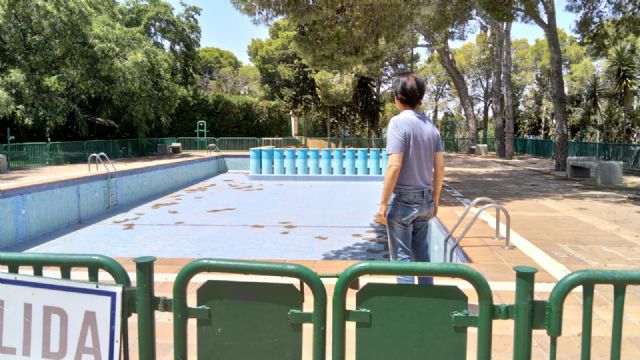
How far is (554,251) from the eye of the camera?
6867 millimetres

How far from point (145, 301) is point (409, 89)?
2522 millimetres

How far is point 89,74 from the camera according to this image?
82.3ft

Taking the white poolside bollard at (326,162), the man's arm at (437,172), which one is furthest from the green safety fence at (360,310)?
the white poolside bollard at (326,162)

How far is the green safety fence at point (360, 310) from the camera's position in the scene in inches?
94.2

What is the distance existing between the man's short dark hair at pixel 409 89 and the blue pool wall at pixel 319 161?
53.2ft

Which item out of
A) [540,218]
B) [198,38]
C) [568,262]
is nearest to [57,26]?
[198,38]

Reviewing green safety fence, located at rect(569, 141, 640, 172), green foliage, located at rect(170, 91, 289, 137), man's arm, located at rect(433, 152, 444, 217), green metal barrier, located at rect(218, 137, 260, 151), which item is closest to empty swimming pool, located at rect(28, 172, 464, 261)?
man's arm, located at rect(433, 152, 444, 217)

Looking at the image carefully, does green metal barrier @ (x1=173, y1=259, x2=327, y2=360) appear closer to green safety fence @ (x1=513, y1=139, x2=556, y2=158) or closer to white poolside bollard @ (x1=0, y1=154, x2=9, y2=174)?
white poolside bollard @ (x1=0, y1=154, x2=9, y2=174)

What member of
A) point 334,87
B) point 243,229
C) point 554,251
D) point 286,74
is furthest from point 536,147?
point 554,251

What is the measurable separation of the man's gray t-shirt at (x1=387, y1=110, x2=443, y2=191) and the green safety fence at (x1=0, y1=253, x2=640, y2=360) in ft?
5.46

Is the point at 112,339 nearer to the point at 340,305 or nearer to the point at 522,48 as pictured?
the point at 340,305

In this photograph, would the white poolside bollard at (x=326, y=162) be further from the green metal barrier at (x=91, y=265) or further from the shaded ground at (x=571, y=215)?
the green metal barrier at (x=91, y=265)

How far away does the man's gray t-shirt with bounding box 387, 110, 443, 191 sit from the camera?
3.96 m

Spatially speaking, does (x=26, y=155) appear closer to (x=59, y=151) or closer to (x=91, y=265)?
(x=59, y=151)
